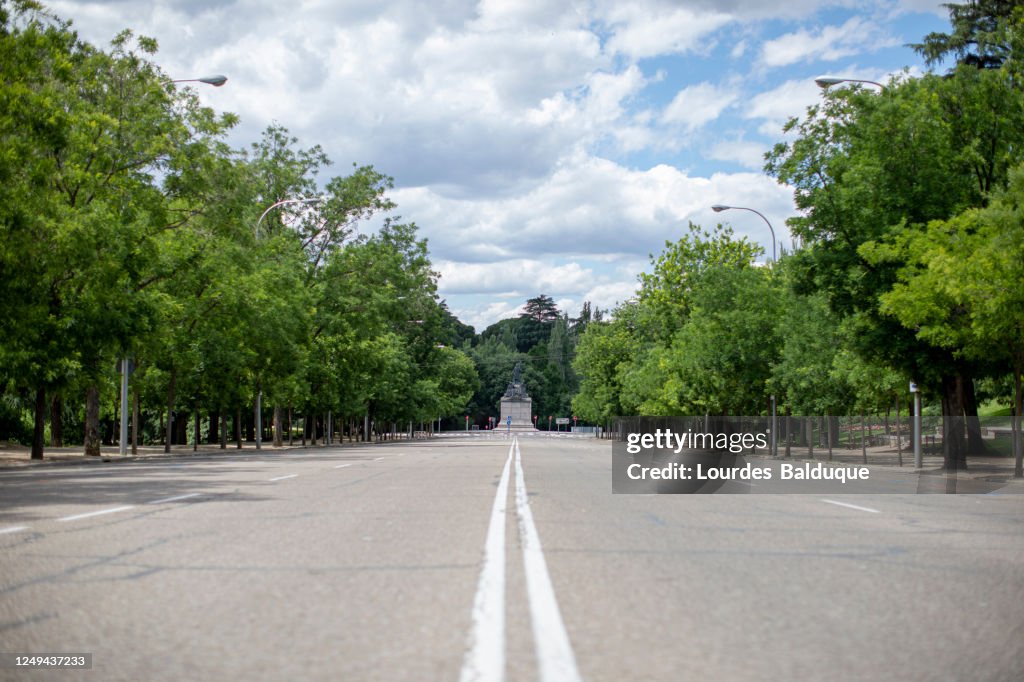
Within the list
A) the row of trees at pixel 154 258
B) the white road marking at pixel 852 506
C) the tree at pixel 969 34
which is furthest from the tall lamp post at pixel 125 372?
the tree at pixel 969 34

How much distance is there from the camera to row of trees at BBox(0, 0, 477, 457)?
22.8 m

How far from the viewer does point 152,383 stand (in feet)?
151

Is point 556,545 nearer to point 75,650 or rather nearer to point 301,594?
point 301,594

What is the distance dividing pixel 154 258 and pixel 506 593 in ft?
83.0

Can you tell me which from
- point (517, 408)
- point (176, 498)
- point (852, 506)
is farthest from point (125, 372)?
point (517, 408)

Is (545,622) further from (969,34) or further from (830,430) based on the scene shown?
(969,34)

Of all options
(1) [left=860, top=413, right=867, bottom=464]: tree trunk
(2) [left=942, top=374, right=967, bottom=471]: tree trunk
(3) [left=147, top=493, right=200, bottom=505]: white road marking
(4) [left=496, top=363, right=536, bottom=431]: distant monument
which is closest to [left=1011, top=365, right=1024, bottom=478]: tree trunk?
(2) [left=942, top=374, right=967, bottom=471]: tree trunk

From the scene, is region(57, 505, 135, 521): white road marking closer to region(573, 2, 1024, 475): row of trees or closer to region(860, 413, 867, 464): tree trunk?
region(573, 2, 1024, 475): row of trees

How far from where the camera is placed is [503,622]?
235 inches

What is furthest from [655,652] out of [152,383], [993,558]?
[152,383]

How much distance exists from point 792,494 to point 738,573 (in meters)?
10.0

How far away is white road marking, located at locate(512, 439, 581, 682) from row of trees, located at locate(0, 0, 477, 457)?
55.5 ft

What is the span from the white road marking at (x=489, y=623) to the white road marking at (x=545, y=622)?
19 cm

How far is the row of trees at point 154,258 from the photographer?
22.8 metres
